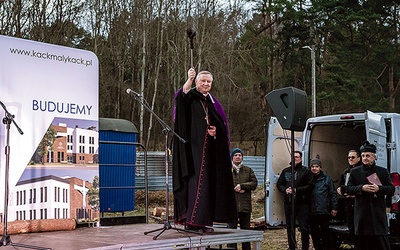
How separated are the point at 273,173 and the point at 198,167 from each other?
3.76 meters

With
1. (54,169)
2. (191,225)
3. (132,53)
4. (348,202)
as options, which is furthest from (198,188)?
(132,53)

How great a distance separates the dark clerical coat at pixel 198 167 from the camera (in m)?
6.27

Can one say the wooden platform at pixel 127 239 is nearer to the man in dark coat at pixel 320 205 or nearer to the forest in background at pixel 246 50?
the man in dark coat at pixel 320 205

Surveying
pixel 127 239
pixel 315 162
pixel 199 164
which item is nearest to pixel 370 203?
pixel 315 162

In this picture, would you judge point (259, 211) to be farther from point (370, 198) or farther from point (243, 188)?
point (370, 198)

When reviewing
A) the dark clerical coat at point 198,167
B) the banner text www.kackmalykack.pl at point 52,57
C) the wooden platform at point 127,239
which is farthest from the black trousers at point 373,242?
the banner text www.kackmalykack.pl at point 52,57

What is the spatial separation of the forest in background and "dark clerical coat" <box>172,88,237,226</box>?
23.9 meters

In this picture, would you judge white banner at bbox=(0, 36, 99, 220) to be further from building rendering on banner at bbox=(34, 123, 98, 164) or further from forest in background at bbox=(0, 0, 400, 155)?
forest in background at bbox=(0, 0, 400, 155)

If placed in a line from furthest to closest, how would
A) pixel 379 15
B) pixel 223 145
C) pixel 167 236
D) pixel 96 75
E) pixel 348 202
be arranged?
pixel 379 15 < pixel 348 202 < pixel 96 75 < pixel 223 145 < pixel 167 236

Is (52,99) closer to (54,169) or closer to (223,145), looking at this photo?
(54,169)

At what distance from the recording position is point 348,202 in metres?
8.77

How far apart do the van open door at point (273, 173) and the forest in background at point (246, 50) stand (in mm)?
20507

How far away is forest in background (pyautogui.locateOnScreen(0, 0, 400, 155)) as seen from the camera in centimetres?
3142

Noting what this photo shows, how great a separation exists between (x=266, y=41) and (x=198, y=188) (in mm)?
26781
